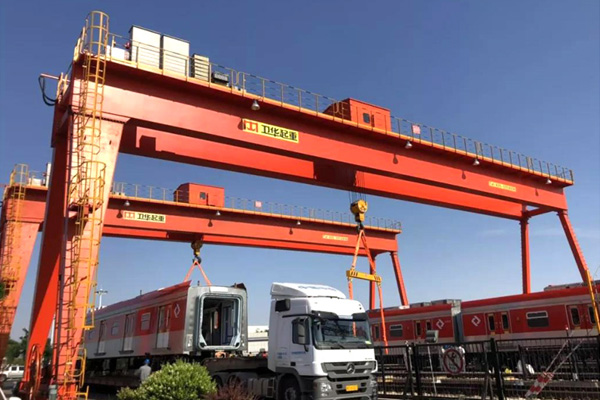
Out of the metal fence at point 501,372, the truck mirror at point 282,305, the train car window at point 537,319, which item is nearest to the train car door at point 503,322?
the train car window at point 537,319

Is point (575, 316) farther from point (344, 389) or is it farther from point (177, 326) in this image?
point (177, 326)

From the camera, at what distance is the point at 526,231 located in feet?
80.5

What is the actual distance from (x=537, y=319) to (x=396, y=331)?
26.6 feet

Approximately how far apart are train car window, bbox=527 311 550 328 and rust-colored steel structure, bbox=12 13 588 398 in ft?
17.4

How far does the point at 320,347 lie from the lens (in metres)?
10.5

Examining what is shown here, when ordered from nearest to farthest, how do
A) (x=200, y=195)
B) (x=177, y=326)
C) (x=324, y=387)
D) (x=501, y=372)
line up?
(x=324, y=387) → (x=501, y=372) → (x=177, y=326) → (x=200, y=195)

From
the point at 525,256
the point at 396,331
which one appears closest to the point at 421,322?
the point at 396,331

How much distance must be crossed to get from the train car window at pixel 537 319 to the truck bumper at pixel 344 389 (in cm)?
1080

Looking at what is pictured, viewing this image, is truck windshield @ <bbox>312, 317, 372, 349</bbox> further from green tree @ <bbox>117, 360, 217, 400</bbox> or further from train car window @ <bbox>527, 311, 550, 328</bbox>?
train car window @ <bbox>527, 311, 550, 328</bbox>

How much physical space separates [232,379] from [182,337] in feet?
7.44

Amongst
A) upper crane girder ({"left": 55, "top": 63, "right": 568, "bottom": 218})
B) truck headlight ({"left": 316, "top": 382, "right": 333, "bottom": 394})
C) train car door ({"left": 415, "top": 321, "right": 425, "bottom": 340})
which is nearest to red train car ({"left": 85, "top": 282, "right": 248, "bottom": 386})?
upper crane girder ({"left": 55, "top": 63, "right": 568, "bottom": 218})

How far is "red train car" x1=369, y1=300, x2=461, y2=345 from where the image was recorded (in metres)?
22.5

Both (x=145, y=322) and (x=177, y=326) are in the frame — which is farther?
(x=145, y=322)

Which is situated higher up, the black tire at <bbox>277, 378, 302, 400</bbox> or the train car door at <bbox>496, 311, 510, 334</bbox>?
the train car door at <bbox>496, 311, 510, 334</bbox>
